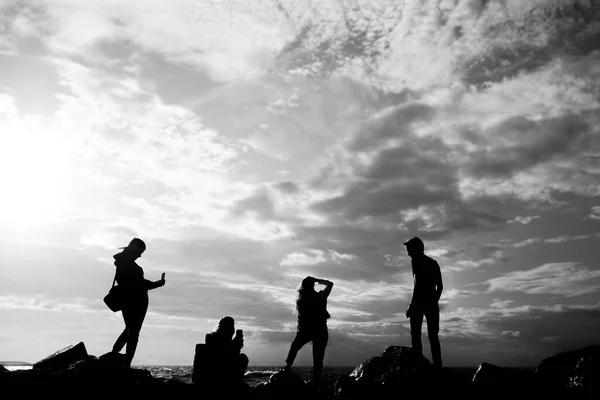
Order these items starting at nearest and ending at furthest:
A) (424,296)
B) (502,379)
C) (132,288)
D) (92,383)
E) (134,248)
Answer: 1. (92,383)
2. (502,379)
3. (424,296)
4. (132,288)
5. (134,248)

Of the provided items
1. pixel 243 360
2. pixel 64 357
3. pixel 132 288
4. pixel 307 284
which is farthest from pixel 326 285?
pixel 64 357

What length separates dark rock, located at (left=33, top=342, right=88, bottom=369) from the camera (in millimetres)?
10742

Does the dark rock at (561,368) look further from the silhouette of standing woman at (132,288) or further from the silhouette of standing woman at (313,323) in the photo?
the silhouette of standing woman at (132,288)

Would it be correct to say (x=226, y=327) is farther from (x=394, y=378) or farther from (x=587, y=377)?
(x=587, y=377)

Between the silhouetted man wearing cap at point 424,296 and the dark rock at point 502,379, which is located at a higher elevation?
the silhouetted man wearing cap at point 424,296

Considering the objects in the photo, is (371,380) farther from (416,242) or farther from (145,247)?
(145,247)

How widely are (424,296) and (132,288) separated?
7507mm

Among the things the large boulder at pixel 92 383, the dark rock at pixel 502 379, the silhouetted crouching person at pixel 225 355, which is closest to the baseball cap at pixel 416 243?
the dark rock at pixel 502 379

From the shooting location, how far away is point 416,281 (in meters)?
10.8

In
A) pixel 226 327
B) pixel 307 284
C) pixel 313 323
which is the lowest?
pixel 226 327

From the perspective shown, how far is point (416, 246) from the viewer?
10.8 m

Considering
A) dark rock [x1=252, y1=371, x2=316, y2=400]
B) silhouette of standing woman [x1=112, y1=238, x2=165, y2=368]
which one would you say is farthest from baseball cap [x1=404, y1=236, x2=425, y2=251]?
silhouette of standing woman [x1=112, y1=238, x2=165, y2=368]

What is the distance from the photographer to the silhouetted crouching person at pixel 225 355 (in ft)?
30.2

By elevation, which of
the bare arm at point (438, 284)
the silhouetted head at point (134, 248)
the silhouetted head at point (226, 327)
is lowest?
the silhouetted head at point (226, 327)
